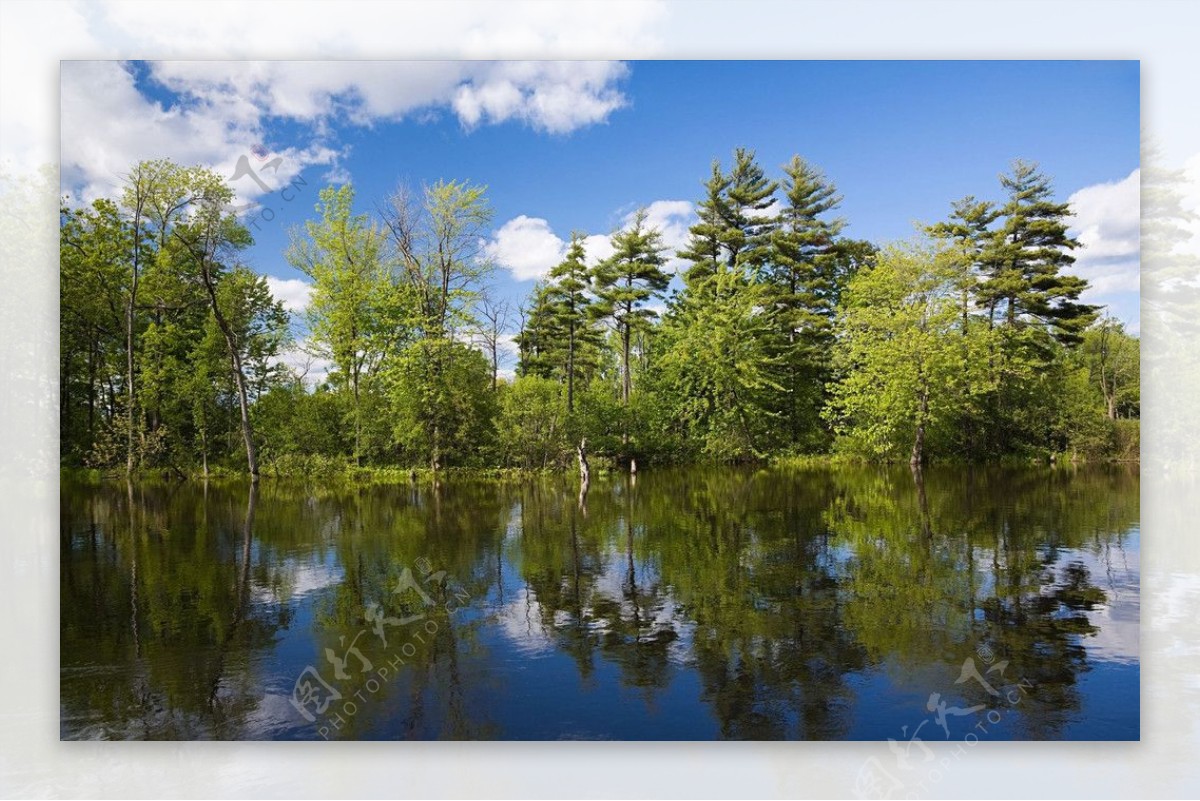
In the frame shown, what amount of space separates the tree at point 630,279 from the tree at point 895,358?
2931 millimetres

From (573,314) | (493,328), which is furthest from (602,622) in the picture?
(573,314)

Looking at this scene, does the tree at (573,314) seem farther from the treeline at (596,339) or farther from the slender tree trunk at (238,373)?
the slender tree trunk at (238,373)

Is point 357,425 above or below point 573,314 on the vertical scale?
below

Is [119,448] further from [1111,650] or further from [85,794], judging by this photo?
[1111,650]

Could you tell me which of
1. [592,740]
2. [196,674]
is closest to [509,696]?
[592,740]

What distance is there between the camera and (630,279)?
1229 centimetres

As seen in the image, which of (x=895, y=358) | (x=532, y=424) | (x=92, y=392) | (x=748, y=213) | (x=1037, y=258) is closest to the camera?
(x=92, y=392)

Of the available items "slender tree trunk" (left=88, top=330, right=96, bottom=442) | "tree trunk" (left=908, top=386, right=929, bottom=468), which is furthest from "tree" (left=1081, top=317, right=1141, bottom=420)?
"slender tree trunk" (left=88, top=330, right=96, bottom=442)

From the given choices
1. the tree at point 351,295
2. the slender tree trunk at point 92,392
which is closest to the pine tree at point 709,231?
the tree at point 351,295

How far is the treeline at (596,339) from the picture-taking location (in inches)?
288

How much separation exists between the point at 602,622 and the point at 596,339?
8.85m

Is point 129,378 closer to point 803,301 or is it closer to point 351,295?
point 351,295

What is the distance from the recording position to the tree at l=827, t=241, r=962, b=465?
10.6m

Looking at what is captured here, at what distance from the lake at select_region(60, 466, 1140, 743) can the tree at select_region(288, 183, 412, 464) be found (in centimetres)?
Answer: 209
